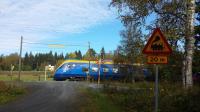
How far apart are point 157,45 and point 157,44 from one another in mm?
31

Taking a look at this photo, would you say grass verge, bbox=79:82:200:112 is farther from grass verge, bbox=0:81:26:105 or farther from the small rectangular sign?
grass verge, bbox=0:81:26:105

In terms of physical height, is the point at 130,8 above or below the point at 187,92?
above

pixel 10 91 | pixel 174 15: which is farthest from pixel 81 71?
pixel 174 15

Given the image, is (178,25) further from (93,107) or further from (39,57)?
(39,57)

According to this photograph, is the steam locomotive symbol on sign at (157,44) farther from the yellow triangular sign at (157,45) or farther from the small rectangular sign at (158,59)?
the small rectangular sign at (158,59)

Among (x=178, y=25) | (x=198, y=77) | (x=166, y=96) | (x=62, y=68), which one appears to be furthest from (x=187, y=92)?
(x=62, y=68)

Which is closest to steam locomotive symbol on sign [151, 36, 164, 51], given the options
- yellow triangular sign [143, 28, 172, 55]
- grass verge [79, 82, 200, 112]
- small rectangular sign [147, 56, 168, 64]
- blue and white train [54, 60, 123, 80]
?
yellow triangular sign [143, 28, 172, 55]

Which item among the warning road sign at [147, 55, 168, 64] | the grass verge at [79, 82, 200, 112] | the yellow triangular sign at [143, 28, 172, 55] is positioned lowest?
the grass verge at [79, 82, 200, 112]

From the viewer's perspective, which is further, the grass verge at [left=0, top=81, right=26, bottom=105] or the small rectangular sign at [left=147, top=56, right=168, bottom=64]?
the grass verge at [left=0, top=81, right=26, bottom=105]

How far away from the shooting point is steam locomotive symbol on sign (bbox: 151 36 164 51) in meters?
13.8

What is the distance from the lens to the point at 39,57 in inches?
6806

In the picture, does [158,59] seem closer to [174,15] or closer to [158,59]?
[158,59]

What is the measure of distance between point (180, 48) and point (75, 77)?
48187mm

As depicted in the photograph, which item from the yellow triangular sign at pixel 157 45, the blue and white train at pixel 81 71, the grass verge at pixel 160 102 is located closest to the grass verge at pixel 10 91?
the grass verge at pixel 160 102
